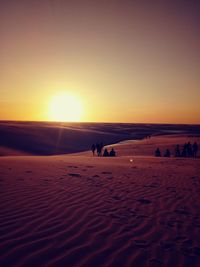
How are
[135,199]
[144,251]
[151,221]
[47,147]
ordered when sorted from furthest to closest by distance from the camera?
[47,147], [135,199], [151,221], [144,251]

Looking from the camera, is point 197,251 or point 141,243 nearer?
point 197,251

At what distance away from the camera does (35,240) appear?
4734 mm

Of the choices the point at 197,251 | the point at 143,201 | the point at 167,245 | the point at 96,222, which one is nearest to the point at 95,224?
the point at 96,222

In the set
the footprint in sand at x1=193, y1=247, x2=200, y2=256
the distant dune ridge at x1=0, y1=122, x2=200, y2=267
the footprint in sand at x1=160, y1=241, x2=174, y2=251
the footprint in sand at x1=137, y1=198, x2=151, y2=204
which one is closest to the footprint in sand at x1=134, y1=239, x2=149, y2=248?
the distant dune ridge at x1=0, y1=122, x2=200, y2=267

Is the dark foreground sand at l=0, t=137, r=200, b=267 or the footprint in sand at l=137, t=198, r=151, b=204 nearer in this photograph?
the dark foreground sand at l=0, t=137, r=200, b=267

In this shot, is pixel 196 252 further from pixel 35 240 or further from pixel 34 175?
pixel 34 175

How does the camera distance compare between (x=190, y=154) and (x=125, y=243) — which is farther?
(x=190, y=154)

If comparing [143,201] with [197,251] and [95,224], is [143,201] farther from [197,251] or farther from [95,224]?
[197,251]

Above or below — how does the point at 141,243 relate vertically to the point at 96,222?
below

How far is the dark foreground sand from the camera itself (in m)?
4.38

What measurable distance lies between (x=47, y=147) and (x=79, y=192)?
43.0 meters

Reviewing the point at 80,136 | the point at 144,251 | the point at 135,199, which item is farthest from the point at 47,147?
the point at 144,251

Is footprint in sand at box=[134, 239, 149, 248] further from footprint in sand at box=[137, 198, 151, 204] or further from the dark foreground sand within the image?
footprint in sand at box=[137, 198, 151, 204]

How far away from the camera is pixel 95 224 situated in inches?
225
